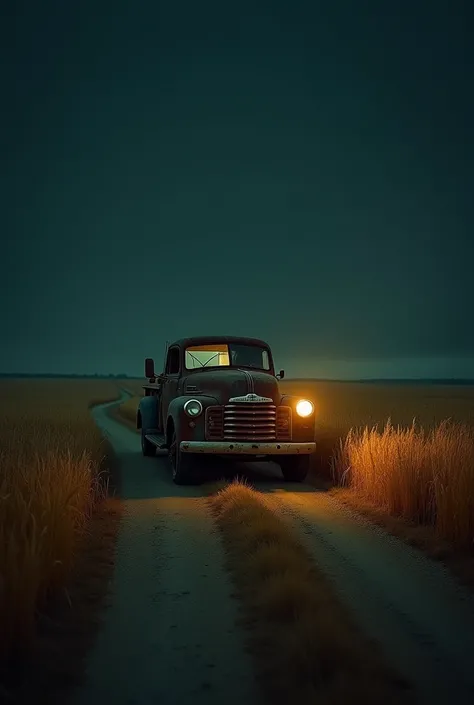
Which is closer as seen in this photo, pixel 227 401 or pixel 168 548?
pixel 168 548

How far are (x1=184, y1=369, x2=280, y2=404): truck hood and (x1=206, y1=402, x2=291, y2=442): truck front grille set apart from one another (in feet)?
0.89

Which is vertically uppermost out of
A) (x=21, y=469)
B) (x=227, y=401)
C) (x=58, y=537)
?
(x=227, y=401)

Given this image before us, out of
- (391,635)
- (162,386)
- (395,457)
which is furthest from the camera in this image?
(162,386)

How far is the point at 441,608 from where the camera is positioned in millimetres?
6000

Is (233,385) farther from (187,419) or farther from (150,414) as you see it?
(150,414)

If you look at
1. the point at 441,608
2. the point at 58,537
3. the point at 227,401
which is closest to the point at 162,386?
the point at 227,401

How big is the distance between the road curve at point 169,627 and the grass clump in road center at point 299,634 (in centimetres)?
18

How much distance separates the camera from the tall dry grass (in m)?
8.24

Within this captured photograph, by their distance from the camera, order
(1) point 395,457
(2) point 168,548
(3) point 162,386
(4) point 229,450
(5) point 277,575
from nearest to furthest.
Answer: (5) point 277,575 < (2) point 168,548 < (1) point 395,457 < (4) point 229,450 < (3) point 162,386

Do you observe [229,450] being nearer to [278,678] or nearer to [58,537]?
[58,537]

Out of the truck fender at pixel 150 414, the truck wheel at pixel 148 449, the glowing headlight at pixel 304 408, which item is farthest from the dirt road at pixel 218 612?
the truck wheel at pixel 148 449

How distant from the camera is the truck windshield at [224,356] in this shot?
612 inches

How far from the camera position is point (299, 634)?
490 centimetres

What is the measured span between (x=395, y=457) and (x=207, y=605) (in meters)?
5.85
